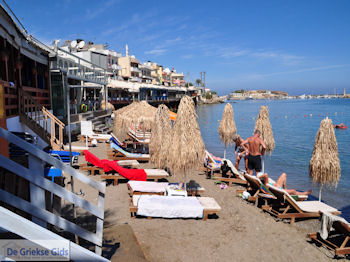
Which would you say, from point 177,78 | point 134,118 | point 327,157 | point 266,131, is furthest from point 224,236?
point 177,78

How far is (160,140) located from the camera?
9.84 m

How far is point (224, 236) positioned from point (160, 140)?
5.03 metres

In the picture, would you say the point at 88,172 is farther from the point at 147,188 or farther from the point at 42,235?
Result: the point at 42,235

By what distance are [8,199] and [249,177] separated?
22.8ft

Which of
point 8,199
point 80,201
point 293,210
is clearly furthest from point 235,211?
point 8,199

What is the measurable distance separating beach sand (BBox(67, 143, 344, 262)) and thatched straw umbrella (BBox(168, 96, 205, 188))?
1.60m

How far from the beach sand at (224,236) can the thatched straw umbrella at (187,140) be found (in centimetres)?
160

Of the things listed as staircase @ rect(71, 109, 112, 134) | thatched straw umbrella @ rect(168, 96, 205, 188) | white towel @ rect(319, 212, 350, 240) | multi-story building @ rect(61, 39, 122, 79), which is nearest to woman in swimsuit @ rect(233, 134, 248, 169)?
thatched straw umbrella @ rect(168, 96, 205, 188)

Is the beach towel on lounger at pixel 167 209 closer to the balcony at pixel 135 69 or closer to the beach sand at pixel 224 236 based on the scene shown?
the beach sand at pixel 224 236

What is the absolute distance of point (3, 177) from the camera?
3035 mm

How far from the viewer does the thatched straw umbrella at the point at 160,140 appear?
9456mm

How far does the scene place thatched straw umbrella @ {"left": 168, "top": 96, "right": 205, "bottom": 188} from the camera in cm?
688

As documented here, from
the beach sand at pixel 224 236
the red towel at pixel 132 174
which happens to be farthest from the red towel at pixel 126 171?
the beach sand at pixel 224 236

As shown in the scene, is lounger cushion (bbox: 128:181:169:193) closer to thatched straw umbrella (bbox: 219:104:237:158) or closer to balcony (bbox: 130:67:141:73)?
thatched straw umbrella (bbox: 219:104:237:158)
